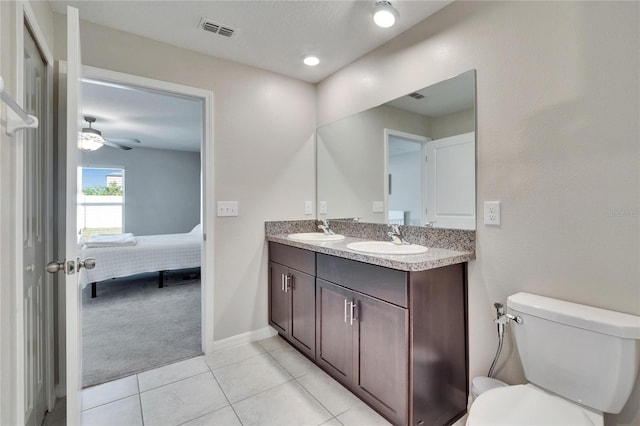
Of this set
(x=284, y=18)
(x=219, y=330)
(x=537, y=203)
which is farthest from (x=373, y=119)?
(x=219, y=330)

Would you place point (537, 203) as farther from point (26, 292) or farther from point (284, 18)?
point (26, 292)

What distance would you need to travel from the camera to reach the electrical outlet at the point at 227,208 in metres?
2.39

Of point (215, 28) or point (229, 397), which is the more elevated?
point (215, 28)

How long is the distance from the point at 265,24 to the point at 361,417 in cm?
238

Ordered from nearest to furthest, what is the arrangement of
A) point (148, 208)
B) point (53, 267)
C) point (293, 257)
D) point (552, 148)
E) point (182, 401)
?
point (53, 267) → point (552, 148) → point (182, 401) → point (293, 257) → point (148, 208)

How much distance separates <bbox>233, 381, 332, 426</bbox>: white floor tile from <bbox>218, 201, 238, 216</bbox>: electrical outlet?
4.18 ft

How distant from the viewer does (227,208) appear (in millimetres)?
2418

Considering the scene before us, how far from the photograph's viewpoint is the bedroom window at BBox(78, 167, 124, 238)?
5660 mm

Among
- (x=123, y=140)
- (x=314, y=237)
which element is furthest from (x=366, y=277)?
(x=123, y=140)

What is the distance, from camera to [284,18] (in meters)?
1.90

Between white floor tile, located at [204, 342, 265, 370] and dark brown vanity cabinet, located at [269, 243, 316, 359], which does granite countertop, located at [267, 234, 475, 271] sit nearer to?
dark brown vanity cabinet, located at [269, 243, 316, 359]

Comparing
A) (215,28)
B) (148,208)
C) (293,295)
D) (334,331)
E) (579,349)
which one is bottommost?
(334,331)

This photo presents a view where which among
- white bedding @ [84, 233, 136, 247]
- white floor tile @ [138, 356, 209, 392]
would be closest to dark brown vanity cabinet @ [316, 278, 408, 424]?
white floor tile @ [138, 356, 209, 392]

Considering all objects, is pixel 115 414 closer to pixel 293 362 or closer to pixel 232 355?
pixel 232 355
